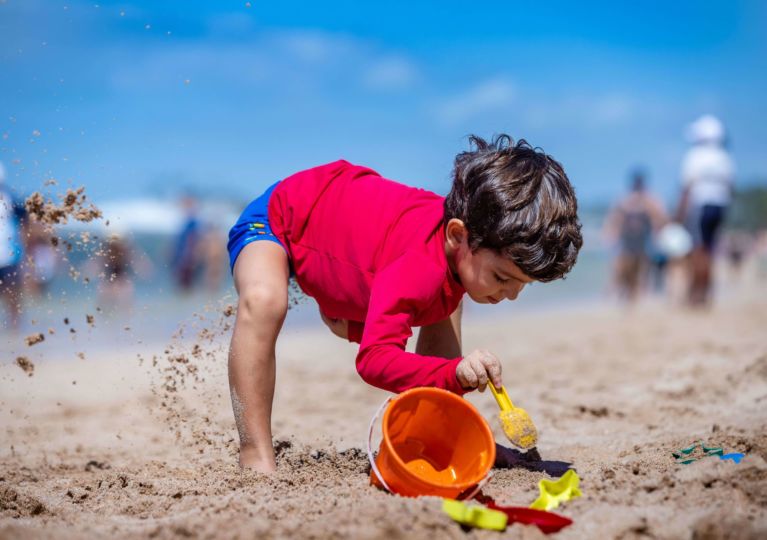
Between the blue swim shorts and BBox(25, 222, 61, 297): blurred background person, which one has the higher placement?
the blue swim shorts

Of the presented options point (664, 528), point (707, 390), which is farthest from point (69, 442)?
point (707, 390)

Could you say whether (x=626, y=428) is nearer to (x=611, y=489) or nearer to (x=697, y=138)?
(x=611, y=489)

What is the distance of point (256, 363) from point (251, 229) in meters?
0.49

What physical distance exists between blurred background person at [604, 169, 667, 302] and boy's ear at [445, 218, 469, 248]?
845cm

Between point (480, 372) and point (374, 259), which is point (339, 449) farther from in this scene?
point (480, 372)

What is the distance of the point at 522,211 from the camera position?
7.57 feet

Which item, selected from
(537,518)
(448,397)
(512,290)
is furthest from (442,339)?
(537,518)

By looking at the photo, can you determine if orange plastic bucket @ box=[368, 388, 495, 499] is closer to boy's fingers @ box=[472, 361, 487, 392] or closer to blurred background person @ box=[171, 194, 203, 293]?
boy's fingers @ box=[472, 361, 487, 392]

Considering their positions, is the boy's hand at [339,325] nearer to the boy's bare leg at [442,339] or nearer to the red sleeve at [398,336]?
the boy's bare leg at [442,339]

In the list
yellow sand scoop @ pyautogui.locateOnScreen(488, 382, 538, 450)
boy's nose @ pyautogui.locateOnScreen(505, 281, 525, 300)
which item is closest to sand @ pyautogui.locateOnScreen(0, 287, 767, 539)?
yellow sand scoop @ pyautogui.locateOnScreen(488, 382, 538, 450)

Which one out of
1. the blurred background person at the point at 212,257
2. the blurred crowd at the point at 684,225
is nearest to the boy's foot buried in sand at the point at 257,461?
the blurred crowd at the point at 684,225

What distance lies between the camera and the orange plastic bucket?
2.08 m

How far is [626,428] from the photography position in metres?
3.40

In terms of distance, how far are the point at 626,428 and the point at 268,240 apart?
1801 millimetres
